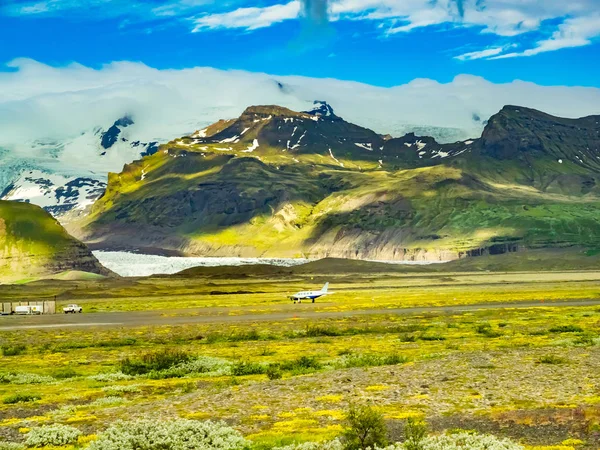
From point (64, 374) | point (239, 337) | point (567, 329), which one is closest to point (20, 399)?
point (64, 374)

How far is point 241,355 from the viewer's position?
5953 cm

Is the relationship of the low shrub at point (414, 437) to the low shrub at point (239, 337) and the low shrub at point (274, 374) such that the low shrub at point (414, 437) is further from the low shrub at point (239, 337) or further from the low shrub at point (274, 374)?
the low shrub at point (239, 337)

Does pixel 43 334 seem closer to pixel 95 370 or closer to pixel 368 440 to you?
pixel 95 370

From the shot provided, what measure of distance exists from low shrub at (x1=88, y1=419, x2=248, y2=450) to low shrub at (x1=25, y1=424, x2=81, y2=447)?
2056 millimetres

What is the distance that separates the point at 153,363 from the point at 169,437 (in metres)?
25.6

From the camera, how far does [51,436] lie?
96.4ft

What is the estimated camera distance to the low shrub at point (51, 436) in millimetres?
29050

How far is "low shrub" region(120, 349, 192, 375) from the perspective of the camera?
5021cm

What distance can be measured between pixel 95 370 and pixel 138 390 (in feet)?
38.6

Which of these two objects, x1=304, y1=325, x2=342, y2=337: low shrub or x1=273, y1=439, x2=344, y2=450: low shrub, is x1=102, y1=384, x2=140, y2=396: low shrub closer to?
x1=273, y1=439, x2=344, y2=450: low shrub

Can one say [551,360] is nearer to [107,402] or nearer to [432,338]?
[432,338]

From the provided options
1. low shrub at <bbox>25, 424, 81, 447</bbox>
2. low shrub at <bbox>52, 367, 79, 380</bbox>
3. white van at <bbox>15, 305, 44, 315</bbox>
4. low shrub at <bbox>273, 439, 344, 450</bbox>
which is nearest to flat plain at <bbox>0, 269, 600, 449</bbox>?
low shrub at <bbox>52, 367, 79, 380</bbox>

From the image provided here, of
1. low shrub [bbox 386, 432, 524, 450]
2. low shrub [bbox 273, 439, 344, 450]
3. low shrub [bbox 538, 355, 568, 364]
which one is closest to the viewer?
low shrub [bbox 386, 432, 524, 450]

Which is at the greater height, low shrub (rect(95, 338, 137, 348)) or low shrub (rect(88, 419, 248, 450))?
low shrub (rect(88, 419, 248, 450))
